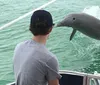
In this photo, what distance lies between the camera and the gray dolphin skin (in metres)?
2.90

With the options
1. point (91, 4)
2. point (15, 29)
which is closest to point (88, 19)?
point (15, 29)

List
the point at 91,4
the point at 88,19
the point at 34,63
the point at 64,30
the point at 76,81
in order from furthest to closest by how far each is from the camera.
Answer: the point at 91,4 < the point at 64,30 < the point at 88,19 < the point at 76,81 < the point at 34,63

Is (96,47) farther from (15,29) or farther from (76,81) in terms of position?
(76,81)

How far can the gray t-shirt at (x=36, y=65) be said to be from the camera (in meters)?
1.75

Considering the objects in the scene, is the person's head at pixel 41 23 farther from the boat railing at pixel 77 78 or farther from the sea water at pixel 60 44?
the sea water at pixel 60 44

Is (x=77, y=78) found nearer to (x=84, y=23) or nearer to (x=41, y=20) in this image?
(x=84, y=23)

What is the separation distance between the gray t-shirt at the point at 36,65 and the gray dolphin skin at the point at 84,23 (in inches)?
45.1

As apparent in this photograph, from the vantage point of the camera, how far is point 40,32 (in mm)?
1785

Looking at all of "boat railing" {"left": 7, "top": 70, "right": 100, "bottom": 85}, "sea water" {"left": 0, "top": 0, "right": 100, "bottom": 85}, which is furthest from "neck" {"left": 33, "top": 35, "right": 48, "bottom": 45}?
"sea water" {"left": 0, "top": 0, "right": 100, "bottom": 85}

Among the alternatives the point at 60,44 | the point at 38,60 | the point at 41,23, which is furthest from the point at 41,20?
the point at 60,44

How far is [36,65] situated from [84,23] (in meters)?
1.28

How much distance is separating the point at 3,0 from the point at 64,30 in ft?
11.0

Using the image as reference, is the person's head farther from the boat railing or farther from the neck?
the boat railing

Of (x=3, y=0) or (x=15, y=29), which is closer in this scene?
(x=15, y=29)
